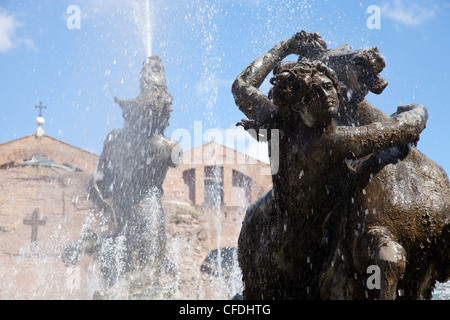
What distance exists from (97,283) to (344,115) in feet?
45.7

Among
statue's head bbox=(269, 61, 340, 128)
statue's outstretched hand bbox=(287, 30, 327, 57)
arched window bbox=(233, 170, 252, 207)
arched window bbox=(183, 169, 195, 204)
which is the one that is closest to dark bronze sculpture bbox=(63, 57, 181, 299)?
statue's outstretched hand bbox=(287, 30, 327, 57)

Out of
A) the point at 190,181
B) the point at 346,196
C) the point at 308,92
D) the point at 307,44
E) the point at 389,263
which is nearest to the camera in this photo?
the point at 389,263

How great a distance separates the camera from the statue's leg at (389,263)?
6.66 feet

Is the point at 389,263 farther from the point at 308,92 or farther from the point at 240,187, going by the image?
the point at 240,187

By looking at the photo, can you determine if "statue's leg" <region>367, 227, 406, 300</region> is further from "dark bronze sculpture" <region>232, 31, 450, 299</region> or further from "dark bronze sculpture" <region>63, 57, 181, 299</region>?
"dark bronze sculpture" <region>63, 57, 181, 299</region>

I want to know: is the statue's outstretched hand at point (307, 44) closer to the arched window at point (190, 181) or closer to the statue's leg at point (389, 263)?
the statue's leg at point (389, 263)

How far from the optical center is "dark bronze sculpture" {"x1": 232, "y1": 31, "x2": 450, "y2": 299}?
219 cm

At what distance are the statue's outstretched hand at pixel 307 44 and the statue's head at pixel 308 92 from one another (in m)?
0.58

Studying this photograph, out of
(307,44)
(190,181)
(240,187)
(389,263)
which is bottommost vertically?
(389,263)

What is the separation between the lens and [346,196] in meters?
2.36

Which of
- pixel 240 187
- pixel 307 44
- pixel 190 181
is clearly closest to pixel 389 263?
pixel 307 44

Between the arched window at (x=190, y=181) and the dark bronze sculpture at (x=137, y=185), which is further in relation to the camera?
the arched window at (x=190, y=181)

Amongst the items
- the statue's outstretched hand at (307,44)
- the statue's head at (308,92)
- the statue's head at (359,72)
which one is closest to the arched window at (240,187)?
the statue's outstretched hand at (307,44)

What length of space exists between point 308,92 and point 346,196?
495 mm
